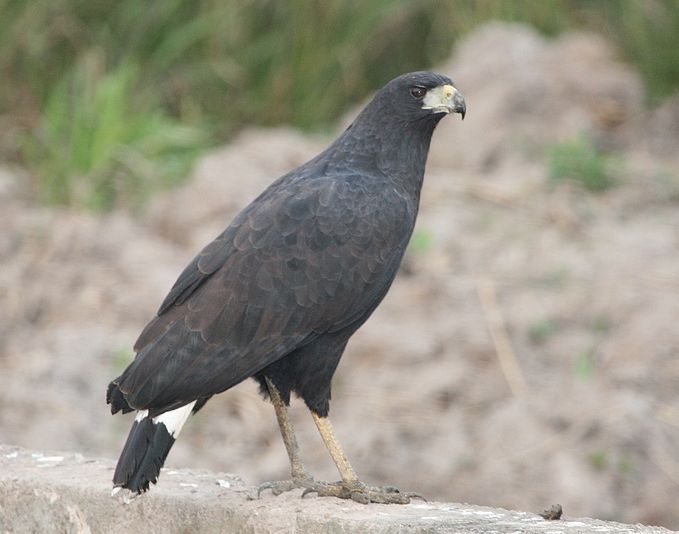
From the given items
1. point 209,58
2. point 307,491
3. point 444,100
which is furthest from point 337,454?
point 209,58

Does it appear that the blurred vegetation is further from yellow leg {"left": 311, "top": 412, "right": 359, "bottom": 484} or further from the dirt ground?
yellow leg {"left": 311, "top": 412, "right": 359, "bottom": 484}

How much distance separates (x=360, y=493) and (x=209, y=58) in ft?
16.6

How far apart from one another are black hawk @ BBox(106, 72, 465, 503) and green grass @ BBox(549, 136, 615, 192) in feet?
10.1

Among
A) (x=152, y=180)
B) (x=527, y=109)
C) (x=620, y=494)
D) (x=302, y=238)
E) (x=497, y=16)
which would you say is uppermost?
(x=497, y=16)

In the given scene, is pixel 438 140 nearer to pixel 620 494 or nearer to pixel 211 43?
pixel 211 43

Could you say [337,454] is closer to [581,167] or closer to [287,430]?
[287,430]

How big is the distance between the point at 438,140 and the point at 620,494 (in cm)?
293

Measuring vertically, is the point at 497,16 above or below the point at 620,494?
above

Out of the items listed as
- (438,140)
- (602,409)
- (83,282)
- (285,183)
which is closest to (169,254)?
(83,282)

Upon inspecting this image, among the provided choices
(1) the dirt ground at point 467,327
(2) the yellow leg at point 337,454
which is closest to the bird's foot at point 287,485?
(2) the yellow leg at point 337,454

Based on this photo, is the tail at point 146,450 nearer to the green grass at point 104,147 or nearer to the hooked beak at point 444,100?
the hooked beak at point 444,100

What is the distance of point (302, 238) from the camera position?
4887 millimetres

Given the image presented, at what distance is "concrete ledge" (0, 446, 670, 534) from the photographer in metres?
4.46

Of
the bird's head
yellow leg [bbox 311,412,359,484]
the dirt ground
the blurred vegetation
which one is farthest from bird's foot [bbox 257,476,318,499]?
the blurred vegetation
